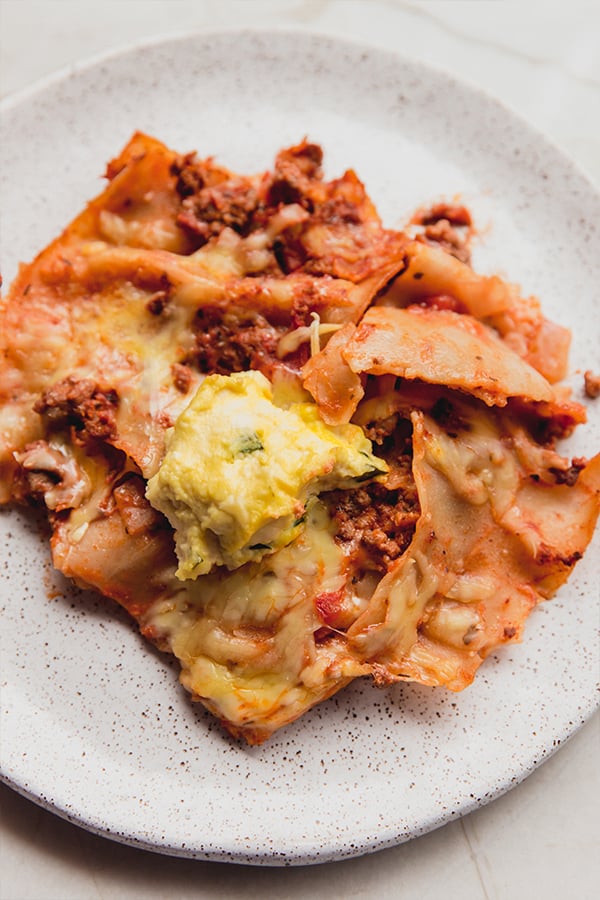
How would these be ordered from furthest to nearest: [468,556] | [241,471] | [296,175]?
[296,175], [468,556], [241,471]

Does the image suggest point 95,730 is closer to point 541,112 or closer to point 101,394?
point 101,394

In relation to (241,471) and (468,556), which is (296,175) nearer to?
(241,471)

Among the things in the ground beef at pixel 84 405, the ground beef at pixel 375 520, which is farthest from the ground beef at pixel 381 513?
the ground beef at pixel 84 405

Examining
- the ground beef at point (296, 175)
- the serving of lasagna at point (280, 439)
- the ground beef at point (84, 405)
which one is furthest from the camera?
the ground beef at point (296, 175)

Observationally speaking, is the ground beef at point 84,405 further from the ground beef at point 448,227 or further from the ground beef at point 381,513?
the ground beef at point 448,227

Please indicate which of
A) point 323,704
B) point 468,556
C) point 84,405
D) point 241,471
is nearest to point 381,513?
point 468,556

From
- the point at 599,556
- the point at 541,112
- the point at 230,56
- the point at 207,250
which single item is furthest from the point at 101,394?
the point at 541,112
